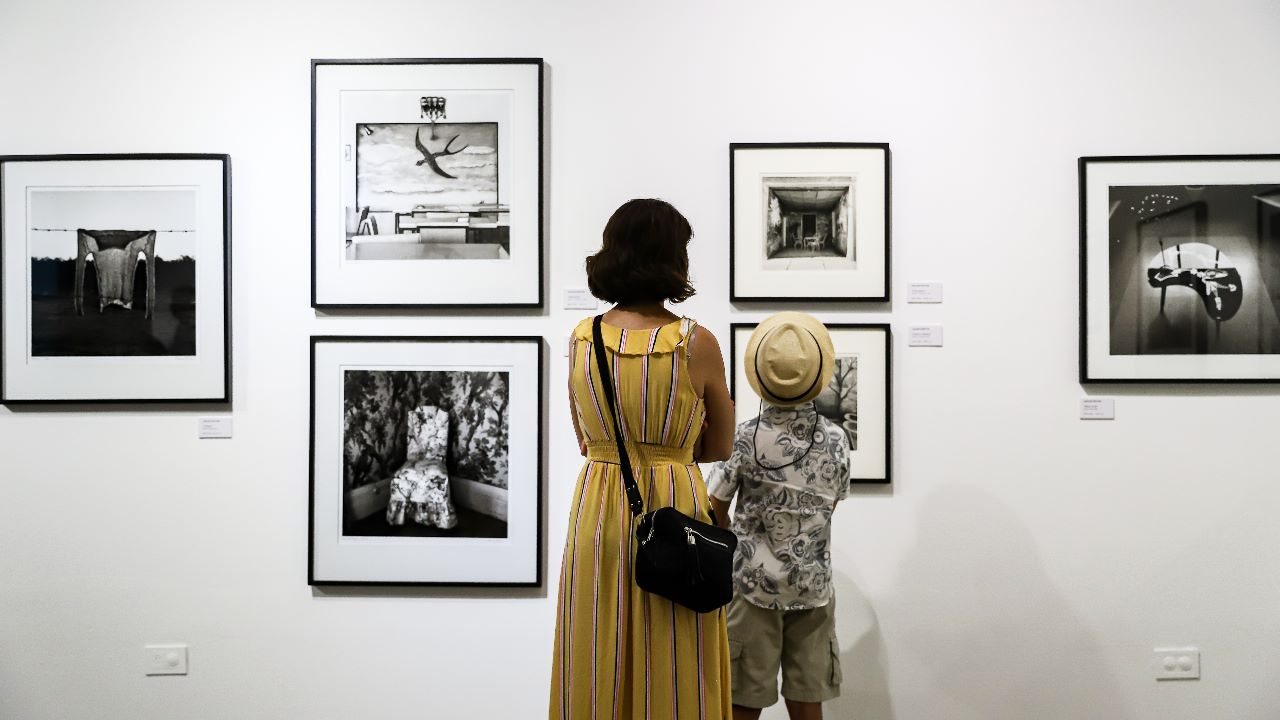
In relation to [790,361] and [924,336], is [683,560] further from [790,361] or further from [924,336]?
[924,336]

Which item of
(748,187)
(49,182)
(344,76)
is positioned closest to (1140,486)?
(748,187)

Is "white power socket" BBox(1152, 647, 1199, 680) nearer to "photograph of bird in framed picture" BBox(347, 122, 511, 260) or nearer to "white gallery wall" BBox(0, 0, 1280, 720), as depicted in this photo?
"white gallery wall" BBox(0, 0, 1280, 720)

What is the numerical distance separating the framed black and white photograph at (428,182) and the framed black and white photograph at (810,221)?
0.79 meters

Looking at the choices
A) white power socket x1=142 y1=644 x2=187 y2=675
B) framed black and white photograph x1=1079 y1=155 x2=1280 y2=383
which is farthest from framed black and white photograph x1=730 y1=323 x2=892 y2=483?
white power socket x1=142 y1=644 x2=187 y2=675

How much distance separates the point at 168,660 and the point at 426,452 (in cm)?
129

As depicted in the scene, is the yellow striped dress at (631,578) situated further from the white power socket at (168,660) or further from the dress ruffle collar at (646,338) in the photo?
the white power socket at (168,660)

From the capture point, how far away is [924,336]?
2.78 m

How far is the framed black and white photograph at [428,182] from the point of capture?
278 centimetres

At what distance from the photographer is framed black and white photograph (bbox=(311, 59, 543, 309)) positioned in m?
2.78

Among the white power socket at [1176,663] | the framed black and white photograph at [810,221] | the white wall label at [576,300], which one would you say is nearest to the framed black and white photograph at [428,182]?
the white wall label at [576,300]

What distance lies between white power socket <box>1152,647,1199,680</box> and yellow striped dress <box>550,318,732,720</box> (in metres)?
2.00

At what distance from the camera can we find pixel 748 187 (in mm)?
2771

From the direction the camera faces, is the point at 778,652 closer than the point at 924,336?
Yes

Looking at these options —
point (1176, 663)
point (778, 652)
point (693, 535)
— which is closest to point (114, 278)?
point (693, 535)
